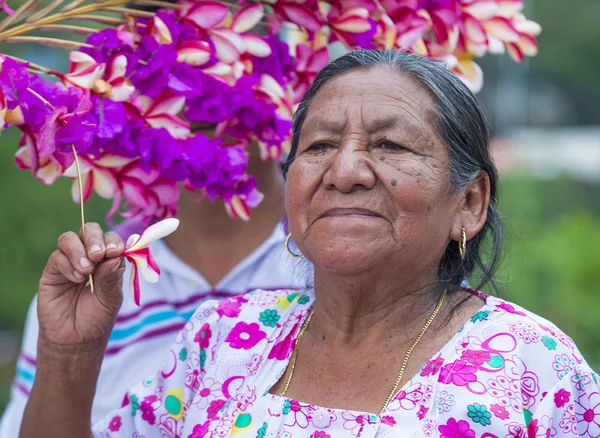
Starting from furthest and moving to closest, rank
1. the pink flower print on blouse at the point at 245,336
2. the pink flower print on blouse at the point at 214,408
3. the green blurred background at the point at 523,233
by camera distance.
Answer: the green blurred background at the point at 523,233 → the pink flower print on blouse at the point at 245,336 → the pink flower print on blouse at the point at 214,408

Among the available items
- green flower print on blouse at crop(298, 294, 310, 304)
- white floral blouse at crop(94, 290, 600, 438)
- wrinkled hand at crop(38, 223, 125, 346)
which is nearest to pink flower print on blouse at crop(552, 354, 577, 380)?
white floral blouse at crop(94, 290, 600, 438)

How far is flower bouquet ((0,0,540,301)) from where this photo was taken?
208 cm

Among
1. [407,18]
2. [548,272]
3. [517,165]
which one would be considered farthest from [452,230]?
[517,165]

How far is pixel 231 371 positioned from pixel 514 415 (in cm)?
72

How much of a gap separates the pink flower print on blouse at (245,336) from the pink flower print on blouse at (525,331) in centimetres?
63

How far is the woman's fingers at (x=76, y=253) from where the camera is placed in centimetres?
210

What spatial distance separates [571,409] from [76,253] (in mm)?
1118

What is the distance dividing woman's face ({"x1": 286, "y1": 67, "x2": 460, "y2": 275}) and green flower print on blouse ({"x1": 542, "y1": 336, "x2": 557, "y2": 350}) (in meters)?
0.31

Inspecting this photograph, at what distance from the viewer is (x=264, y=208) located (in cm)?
295

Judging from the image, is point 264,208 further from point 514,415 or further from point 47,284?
point 514,415

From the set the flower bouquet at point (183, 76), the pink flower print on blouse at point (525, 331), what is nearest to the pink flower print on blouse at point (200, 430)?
the flower bouquet at point (183, 76)

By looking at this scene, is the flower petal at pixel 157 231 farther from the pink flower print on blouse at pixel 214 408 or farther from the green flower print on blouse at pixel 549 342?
the green flower print on blouse at pixel 549 342

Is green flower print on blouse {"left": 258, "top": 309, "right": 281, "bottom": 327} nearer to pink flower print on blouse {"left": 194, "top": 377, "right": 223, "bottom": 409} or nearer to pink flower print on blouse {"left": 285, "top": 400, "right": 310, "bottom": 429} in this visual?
pink flower print on blouse {"left": 194, "top": 377, "right": 223, "bottom": 409}

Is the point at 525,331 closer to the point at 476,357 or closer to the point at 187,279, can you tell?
the point at 476,357
